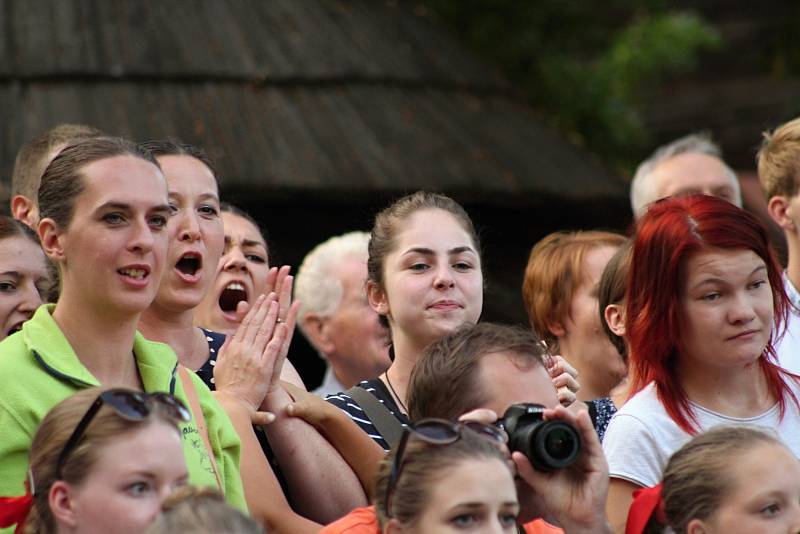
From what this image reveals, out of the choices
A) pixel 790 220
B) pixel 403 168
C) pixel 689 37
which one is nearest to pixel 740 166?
pixel 689 37

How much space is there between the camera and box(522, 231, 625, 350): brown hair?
5.64 m

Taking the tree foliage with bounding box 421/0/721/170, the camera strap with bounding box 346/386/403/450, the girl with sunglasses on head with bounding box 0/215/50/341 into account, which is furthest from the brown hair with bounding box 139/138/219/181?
the tree foliage with bounding box 421/0/721/170

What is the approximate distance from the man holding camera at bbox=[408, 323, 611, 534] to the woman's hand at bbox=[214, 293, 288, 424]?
0.47 meters

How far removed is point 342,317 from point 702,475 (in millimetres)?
2490

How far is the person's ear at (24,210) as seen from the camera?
5.25 m

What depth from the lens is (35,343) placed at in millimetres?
3863

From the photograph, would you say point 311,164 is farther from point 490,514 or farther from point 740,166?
point 490,514

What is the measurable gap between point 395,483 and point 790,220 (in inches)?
102

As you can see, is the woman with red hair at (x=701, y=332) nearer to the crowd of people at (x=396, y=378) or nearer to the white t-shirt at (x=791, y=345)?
the crowd of people at (x=396, y=378)

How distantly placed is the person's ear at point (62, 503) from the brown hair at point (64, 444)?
1cm

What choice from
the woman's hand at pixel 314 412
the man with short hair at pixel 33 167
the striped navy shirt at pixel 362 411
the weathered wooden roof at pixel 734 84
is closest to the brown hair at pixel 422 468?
the woman's hand at pixel 314 412

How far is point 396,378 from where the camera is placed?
4.89m

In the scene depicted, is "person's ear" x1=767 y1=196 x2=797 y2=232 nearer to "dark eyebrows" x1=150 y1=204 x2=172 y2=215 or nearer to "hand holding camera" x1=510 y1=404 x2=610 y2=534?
"hand holding camera" x1=510 y1=404 x2=610 y2=534

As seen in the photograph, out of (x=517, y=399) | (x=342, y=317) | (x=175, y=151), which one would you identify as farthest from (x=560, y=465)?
(x=342, y=317)
